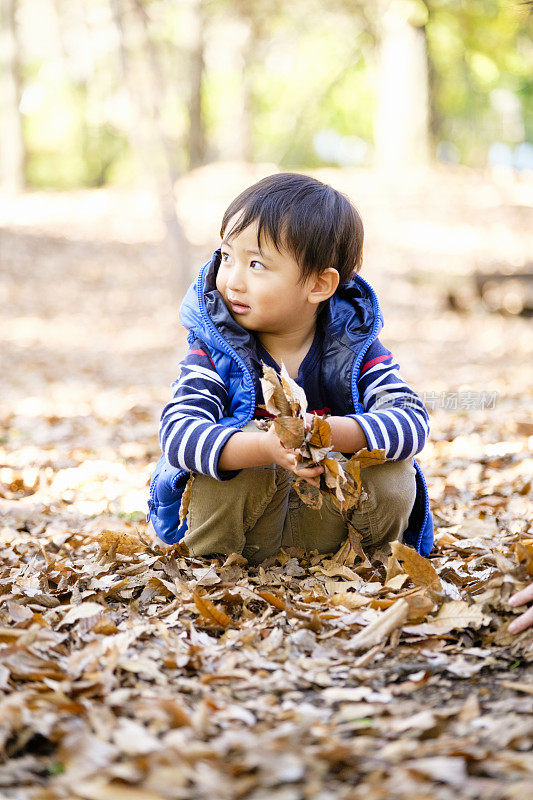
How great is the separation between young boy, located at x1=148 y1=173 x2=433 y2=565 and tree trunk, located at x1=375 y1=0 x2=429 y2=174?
16.6 metres

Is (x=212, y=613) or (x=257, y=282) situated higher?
(x=257, y=282)

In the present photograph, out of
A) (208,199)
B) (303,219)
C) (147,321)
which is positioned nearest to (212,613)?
(303,219)

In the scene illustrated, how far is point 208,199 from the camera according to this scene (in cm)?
1806

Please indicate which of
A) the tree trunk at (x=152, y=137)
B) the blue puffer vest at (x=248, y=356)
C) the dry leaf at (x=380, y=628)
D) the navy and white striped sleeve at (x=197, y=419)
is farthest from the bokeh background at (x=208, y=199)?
the dry leaf at (x=380, y=628)

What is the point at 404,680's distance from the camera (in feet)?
6.67

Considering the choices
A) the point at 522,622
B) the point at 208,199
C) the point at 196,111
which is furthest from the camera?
the point at 196,111

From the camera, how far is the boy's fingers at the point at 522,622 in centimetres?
213

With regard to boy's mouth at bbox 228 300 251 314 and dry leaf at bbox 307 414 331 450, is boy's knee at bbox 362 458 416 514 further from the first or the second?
boy's mouth at bbox 228 300 251 314

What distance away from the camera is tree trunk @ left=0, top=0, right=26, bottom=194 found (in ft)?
67.4

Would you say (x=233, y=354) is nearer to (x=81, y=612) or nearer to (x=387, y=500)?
(x=387, y=500)

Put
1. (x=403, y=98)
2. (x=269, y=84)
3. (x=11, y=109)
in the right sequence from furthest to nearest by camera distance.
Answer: (x=269, y=84) → (x=11, y=109) → (x=403, y=98)

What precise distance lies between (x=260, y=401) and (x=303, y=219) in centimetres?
66

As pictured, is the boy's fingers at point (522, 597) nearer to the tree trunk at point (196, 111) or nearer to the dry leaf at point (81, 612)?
the dry leaf at point (81, 612)

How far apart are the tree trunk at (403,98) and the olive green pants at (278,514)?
16807 mm
